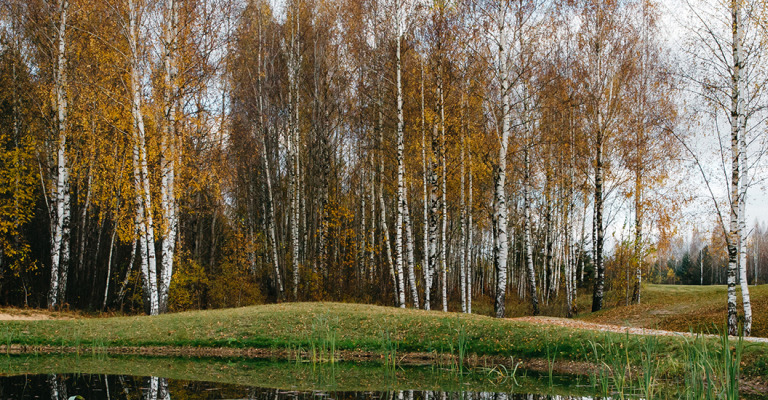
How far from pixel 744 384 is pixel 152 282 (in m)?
15.4

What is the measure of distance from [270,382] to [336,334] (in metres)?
4.22

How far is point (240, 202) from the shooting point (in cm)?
3328

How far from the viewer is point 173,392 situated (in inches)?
288

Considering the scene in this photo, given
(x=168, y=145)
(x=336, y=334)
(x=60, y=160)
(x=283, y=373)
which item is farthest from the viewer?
(x=60, y=160)

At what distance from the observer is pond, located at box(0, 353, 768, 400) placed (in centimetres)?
705

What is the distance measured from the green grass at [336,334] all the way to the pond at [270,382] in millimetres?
1105

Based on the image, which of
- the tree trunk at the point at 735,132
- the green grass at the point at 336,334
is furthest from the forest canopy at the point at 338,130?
the green grass at the point at 336,334

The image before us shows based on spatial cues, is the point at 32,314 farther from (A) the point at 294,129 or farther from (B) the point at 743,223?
(B) the point at 743,223

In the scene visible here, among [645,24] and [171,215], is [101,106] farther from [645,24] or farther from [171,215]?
[645,24]

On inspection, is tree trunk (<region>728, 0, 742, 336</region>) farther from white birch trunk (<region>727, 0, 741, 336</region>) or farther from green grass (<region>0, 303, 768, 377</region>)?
green grass (<region>0, 303, 768, 377</region>)

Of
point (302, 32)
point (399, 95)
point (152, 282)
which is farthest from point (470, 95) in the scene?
point (152, 282)

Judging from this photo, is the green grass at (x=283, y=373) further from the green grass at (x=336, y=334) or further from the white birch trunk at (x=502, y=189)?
the white birch trunk at (x=502, y=189)

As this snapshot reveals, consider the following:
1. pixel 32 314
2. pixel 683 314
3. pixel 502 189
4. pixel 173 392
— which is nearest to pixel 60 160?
pixel 32 314

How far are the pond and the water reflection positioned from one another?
12 millimetres
